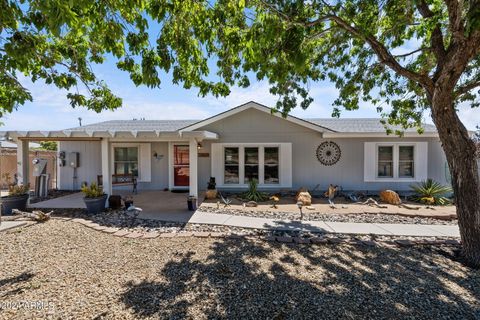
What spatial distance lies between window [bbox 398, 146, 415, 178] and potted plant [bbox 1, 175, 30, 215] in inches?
548

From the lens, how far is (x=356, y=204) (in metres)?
8.04

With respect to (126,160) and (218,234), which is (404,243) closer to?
(218,234)

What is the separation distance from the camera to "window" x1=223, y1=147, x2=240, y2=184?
10.1 meters

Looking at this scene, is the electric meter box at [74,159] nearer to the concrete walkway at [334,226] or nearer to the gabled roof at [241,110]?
the gabled roof at [241,110]

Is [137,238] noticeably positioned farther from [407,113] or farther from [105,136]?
[407,113]

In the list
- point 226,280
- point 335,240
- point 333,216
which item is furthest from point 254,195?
point 226,280

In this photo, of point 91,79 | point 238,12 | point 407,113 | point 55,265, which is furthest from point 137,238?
point 407,113

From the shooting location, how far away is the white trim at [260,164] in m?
9.76

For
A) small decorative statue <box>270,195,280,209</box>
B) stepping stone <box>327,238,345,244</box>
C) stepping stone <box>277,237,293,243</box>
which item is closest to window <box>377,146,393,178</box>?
small decorative statue <box>270,195,280,209</box>

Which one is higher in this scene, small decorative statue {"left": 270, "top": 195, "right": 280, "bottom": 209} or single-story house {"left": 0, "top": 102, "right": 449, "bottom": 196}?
single-story house {"left": 0, "top": 102, "right": 449, "bottom": 196}

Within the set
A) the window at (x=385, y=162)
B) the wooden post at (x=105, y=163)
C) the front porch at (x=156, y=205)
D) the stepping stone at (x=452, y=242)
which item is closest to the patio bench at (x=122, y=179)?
the front porch at (x=156, y=205)

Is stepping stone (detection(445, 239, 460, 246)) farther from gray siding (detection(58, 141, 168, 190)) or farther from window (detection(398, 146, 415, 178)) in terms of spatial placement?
gray siding (detection(58, 141, 168, 190))

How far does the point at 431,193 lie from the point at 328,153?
3.97 m

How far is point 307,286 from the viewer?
117 inches
